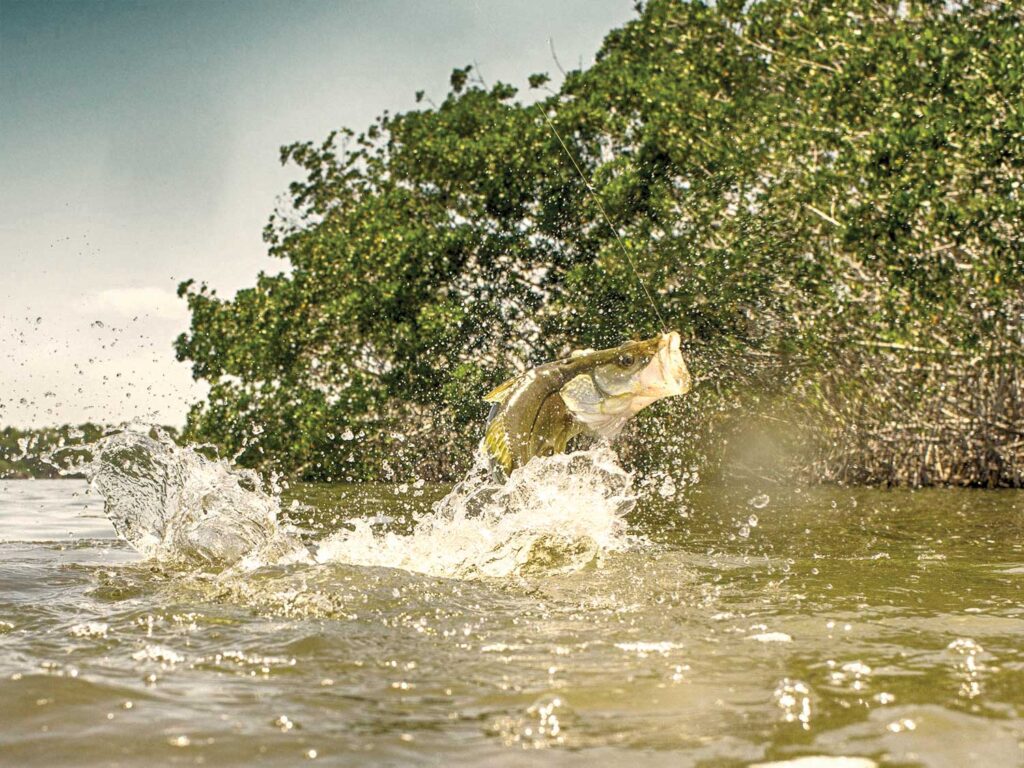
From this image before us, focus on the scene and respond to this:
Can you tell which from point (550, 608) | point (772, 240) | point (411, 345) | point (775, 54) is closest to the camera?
point (550, 608)

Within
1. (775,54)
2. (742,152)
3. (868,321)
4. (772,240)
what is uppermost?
(775,54)

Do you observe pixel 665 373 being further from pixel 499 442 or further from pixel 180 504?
pixel 180 504

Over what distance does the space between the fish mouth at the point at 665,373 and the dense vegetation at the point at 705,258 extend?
8827 millimetres

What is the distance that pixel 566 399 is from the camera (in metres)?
5.79

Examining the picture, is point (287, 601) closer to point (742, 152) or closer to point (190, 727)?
point (190, 727)

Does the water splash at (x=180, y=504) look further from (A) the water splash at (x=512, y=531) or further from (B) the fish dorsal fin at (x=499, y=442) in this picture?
(B) the fish dorsal fin at (x=499, y=442)

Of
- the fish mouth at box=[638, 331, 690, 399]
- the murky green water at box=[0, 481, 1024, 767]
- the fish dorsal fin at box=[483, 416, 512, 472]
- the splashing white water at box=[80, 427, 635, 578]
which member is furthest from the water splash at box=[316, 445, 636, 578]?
the fish mouth at box=[638, 331, 690, 399]

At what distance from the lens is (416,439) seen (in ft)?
67.1

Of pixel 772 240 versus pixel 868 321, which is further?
pixel 772 240

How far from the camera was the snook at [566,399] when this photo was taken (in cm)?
563

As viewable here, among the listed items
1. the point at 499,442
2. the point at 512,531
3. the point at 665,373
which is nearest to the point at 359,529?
the point at 512,531

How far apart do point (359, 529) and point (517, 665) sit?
11.7 feet

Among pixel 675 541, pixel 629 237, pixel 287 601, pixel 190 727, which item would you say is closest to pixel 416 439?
pixel 629 237

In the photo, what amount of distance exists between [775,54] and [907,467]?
7028mm
